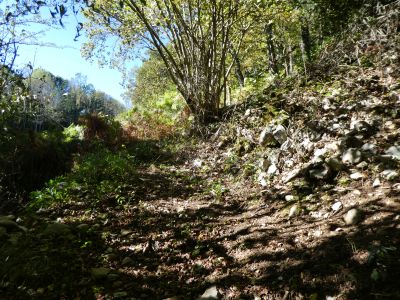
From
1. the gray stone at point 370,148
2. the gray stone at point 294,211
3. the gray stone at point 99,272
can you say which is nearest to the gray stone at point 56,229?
the gray stone at point 99,272

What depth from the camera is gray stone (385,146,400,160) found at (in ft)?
11.4

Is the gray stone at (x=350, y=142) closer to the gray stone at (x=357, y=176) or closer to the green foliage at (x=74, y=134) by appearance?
the gray stone at (x=357, y=176)

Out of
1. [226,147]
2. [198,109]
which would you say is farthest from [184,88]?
[226,147]

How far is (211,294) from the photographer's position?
7.98 ft

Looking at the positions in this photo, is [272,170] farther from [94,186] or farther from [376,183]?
[94,186]

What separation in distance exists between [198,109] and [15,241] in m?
5.61

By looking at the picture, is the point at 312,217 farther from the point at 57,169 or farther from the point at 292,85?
the point at 57,169

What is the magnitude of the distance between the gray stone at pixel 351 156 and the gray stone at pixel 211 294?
228 cm

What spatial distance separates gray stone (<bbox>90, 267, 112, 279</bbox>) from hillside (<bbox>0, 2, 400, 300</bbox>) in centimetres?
2

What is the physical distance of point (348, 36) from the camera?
269 inches

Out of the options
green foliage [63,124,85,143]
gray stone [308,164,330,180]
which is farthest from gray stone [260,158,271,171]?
green foliage [63,124,85,143]

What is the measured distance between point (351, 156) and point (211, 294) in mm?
2391

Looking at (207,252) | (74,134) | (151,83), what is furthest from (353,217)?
(151,83)

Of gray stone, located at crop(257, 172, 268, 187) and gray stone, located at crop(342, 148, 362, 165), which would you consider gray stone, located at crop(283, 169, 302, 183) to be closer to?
gray stone, located at crop(257, 172, 268, 187)
